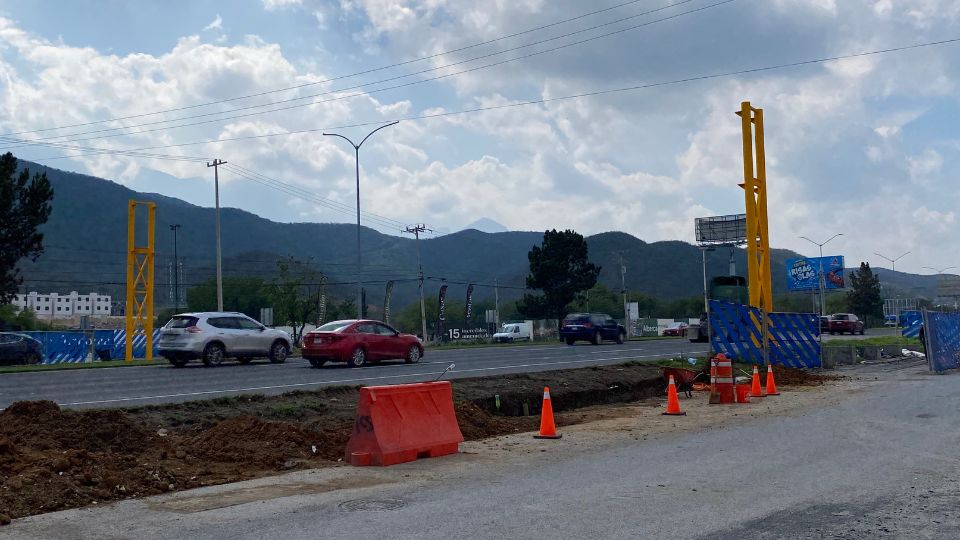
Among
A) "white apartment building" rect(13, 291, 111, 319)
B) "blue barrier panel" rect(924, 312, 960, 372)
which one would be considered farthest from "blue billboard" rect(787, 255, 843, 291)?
"white apartment building" rect(13, 291, 111, 319)

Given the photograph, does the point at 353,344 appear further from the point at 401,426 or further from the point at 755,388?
the point at 401,426

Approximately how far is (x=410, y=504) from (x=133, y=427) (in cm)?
469

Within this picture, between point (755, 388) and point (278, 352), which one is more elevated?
point (278, 352)

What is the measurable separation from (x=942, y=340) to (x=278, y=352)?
2080cm

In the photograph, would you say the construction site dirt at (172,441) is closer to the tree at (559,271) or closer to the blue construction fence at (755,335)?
the blue construction fence at (755,335)

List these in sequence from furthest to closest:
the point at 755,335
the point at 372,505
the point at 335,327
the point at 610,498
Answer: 1. the point at 335,327
2. the point at 755,335
3. the point at 610,498
4. the point at 372,505

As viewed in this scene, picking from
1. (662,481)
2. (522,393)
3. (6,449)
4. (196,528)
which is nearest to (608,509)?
(662,481)

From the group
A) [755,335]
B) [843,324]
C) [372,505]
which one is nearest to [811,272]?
Answer: [843,324]

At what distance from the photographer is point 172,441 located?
11.0 meters

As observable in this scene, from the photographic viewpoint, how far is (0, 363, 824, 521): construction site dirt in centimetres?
855

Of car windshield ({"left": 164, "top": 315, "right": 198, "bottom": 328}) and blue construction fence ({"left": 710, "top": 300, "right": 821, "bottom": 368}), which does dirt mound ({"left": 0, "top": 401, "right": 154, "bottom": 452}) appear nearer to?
car windshield ({"left": 164, "top": 315, "right": 198, "bottom": 328})

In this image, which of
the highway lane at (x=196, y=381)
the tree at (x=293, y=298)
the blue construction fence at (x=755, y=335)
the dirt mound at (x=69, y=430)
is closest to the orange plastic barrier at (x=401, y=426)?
the dirt mound at (x=69, y=430)

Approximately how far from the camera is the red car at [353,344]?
25.8m

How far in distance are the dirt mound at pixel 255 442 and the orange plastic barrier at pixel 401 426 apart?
35.0 inches
